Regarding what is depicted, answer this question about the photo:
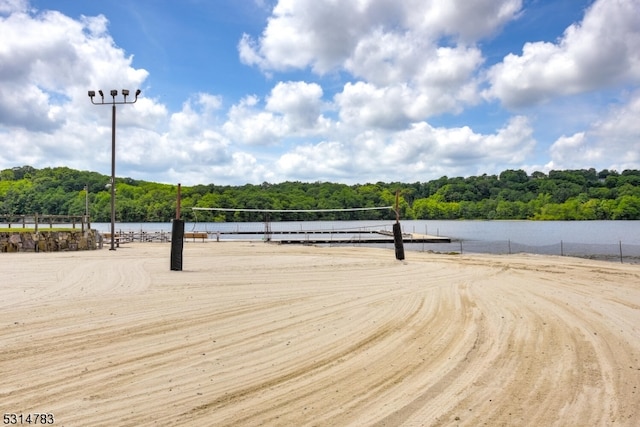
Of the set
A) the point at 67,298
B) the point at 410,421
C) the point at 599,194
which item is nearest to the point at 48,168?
the point at 67,298

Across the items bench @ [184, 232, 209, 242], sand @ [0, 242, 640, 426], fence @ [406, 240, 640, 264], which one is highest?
bench @ [184, 232, 209, 242]

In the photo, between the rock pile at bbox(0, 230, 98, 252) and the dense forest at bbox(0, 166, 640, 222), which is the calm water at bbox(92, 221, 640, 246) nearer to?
the dense forest at bbox(0, 166, 640, 222)

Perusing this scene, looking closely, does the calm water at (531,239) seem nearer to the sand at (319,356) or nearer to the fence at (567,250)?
the fence at (567,250)

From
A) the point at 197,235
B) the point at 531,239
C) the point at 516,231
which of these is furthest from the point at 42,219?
the point at 516,231

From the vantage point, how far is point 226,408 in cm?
380

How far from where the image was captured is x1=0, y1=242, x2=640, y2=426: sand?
3.78 metres

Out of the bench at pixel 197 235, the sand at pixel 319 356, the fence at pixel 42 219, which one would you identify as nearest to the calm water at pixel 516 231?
the bench at pixel 197 235

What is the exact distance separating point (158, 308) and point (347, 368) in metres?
4.25

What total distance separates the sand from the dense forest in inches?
1784

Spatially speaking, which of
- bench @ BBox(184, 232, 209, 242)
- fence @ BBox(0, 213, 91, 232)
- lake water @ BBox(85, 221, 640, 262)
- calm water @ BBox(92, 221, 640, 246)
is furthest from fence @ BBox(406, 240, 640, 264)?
fence @ BBox(0, 213, 91, 232)

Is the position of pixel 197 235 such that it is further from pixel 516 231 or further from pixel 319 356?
pixel 516 231

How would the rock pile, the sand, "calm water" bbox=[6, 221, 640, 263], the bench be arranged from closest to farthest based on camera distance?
the sand
the rock pile
"calm water" bbox=[6, 221, 640, 263]
the bench

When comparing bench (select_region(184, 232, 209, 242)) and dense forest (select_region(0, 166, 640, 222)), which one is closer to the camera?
bench (select_region(184, 232, 209, 242))

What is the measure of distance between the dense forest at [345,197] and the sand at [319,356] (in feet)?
A: 149
